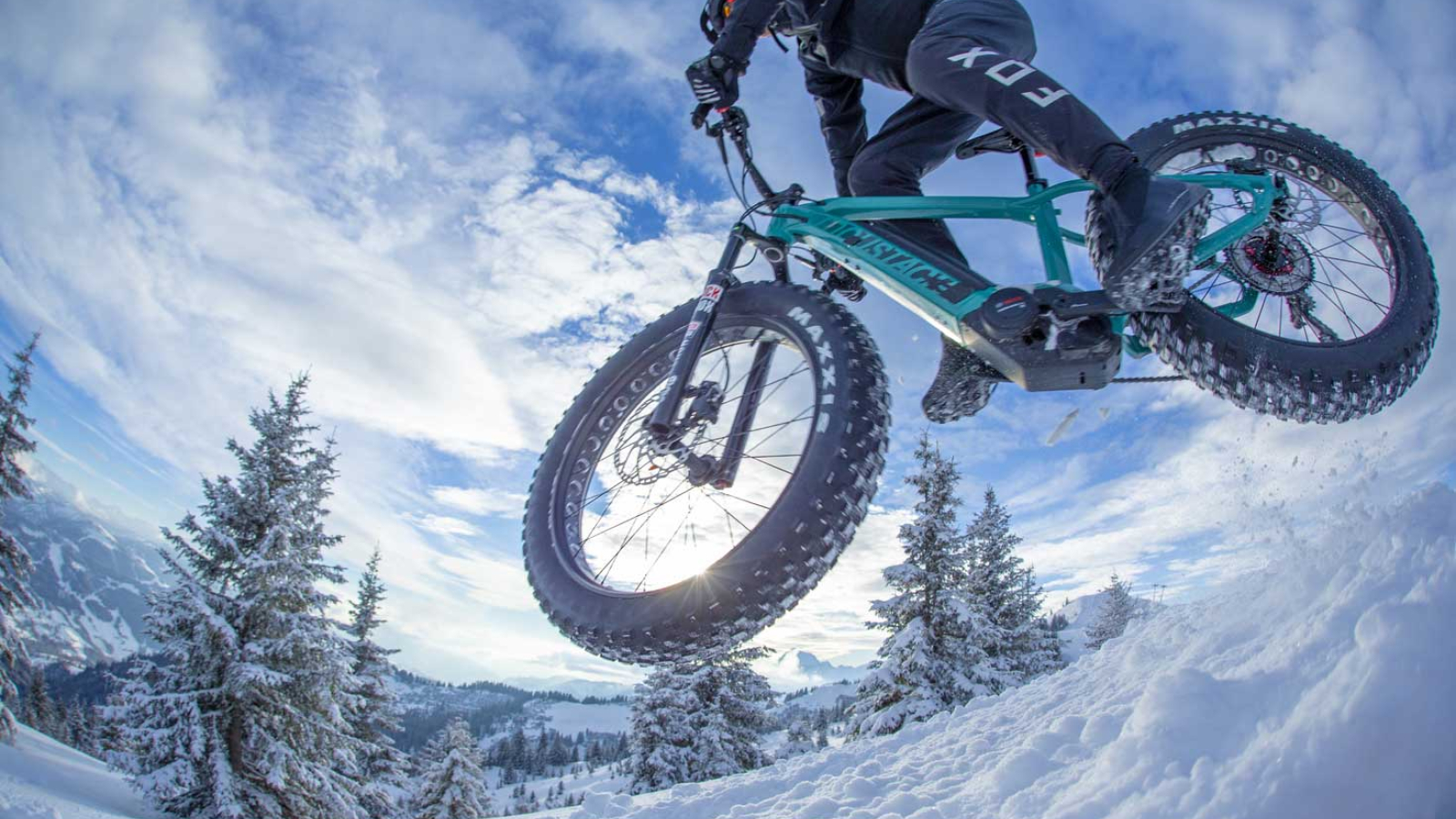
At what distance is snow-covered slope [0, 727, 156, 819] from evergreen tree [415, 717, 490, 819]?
918cm

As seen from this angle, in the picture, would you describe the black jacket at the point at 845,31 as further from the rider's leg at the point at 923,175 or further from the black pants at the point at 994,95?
the rider's leg at the point at 923,175

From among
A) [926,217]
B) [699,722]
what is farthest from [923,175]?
[699,722]

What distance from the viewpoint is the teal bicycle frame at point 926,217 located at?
2.40m

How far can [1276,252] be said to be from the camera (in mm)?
3447

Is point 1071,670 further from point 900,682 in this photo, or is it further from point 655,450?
point 900,682

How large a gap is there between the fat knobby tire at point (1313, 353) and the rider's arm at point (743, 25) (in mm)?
2034

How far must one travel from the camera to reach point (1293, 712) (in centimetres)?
150

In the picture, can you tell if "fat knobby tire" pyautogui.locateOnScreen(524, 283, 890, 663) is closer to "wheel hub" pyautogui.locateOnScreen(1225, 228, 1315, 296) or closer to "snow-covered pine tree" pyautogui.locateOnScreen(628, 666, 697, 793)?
"wheel hub" pyautogui.locateOnScreen(1225, 228, 1315, 296)

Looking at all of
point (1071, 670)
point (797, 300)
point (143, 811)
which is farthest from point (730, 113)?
point (143, 811)

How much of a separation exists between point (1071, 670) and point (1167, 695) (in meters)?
4.41

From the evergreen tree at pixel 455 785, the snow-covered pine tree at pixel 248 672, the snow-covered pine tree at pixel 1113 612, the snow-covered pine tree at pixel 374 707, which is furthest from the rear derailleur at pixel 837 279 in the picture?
the snow-covered pine tree at pixel 1113 612

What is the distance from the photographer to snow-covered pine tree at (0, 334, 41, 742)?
1656cm

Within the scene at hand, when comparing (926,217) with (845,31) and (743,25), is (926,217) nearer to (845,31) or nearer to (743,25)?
(845,31)

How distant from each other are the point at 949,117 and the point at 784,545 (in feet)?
7.53
